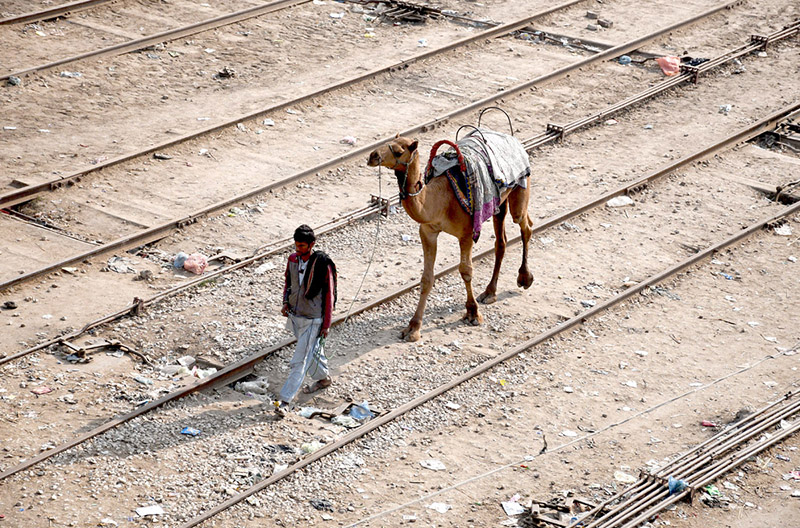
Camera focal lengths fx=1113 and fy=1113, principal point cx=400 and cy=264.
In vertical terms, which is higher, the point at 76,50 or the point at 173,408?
the point at 76,50

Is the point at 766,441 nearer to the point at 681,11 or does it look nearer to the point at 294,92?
the point at 294,92

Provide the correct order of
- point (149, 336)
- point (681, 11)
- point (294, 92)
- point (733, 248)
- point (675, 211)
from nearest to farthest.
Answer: point (149, 336)
point (733, 248)
point (675, 211)
point (294, 92)
point (681, 11)

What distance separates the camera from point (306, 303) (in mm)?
10125

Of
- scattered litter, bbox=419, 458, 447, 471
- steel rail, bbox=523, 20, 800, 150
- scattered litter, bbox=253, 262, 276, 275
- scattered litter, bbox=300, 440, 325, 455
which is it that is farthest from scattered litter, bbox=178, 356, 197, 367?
steel rail, bbox=523, 20, 800, 150

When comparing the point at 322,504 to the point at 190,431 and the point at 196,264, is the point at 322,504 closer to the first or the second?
the point at 190,431

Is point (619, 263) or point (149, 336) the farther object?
point (619, 263)

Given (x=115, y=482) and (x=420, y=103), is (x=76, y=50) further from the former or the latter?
(x=115, y=482)

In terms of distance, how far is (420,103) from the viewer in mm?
17938

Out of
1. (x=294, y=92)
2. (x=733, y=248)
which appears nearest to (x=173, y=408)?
(x=733, y=248)

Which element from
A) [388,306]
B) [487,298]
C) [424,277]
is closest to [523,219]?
[487,298]

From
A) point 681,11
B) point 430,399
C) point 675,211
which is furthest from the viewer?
point 681,11

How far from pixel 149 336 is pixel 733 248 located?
736 cm

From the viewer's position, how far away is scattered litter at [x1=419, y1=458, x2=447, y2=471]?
9.63 meters

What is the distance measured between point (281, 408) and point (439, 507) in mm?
1874
